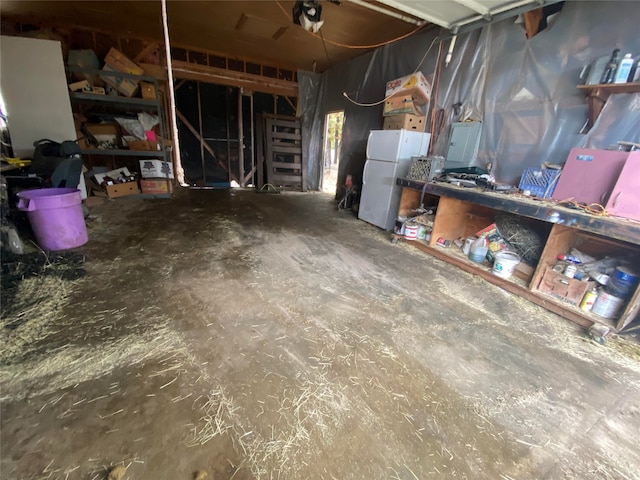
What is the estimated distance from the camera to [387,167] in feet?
12.0

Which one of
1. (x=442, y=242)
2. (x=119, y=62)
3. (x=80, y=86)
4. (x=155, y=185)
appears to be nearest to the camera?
(x=442, y=242)

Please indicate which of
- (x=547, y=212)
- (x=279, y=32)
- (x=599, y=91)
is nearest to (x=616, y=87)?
(x=599, y=91)

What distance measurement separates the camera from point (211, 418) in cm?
120

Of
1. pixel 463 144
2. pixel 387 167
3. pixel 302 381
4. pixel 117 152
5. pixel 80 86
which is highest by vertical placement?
pixel 80 86

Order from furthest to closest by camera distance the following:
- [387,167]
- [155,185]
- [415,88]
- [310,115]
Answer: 1. [310,115]
2. [155,185]
3. [387,167]
4. [415,88]

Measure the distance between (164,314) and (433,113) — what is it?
3.82m

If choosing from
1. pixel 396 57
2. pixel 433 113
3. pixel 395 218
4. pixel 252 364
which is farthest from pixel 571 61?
pixel 252 364

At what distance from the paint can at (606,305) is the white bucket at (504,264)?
60cm

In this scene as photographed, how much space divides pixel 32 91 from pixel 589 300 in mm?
6757

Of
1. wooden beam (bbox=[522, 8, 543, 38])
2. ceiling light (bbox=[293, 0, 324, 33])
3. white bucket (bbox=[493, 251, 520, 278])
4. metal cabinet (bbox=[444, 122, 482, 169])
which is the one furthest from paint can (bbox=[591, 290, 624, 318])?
ceiling light (bbox=[293, 0, 324, 33])

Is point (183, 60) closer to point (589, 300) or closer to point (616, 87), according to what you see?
point (616, 87)

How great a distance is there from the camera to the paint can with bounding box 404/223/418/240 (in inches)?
131

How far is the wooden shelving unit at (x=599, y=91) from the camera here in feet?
6.70

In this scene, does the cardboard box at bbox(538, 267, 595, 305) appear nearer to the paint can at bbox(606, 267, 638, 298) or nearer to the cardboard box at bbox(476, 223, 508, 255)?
the paint can at bbox(606, 267, 638, 298)
